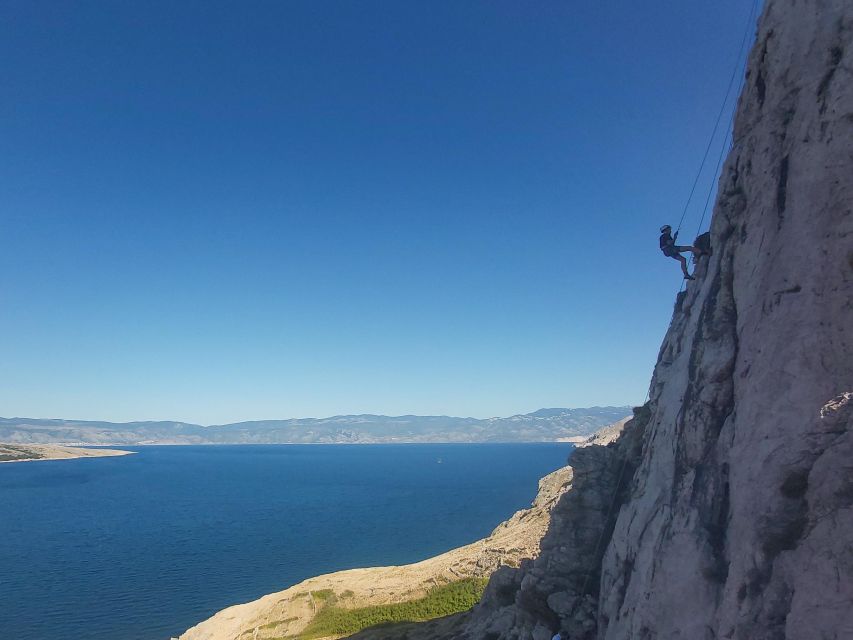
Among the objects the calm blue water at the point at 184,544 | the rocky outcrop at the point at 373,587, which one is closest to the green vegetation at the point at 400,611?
the rocky outcrop at the point at 373,587

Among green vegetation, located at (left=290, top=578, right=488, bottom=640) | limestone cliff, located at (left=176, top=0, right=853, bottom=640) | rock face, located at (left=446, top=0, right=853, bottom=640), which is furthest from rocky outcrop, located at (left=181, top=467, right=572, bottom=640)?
rock face, located at (left=446, top=0, right=853, bottom=640)

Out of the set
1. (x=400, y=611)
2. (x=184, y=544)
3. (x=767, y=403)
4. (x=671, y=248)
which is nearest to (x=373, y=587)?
(x=400, y=611)

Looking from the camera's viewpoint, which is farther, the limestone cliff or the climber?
the climber

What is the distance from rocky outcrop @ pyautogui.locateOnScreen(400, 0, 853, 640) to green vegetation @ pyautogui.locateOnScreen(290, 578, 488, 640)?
26.4 meters

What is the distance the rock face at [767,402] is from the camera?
10.6 m

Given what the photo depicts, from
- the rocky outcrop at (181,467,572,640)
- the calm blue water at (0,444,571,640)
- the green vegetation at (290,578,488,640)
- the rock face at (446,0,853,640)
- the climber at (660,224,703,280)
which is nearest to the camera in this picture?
the rock face at (446,0,853,640)

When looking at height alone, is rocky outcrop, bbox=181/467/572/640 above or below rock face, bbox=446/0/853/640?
below

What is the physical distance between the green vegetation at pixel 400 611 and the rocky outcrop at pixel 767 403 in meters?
26.4

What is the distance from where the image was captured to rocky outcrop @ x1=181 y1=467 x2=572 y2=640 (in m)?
47.1

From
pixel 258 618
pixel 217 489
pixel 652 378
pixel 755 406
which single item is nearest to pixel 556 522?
pixel 652 378

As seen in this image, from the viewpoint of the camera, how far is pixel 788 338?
12.3 meters

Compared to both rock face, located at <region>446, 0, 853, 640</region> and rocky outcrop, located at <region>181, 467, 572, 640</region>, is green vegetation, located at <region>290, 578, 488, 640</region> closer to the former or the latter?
rocky outcrop, located at <region>181, 467, 572, 640</region>

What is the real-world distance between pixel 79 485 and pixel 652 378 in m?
240

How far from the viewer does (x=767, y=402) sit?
12.4 m
